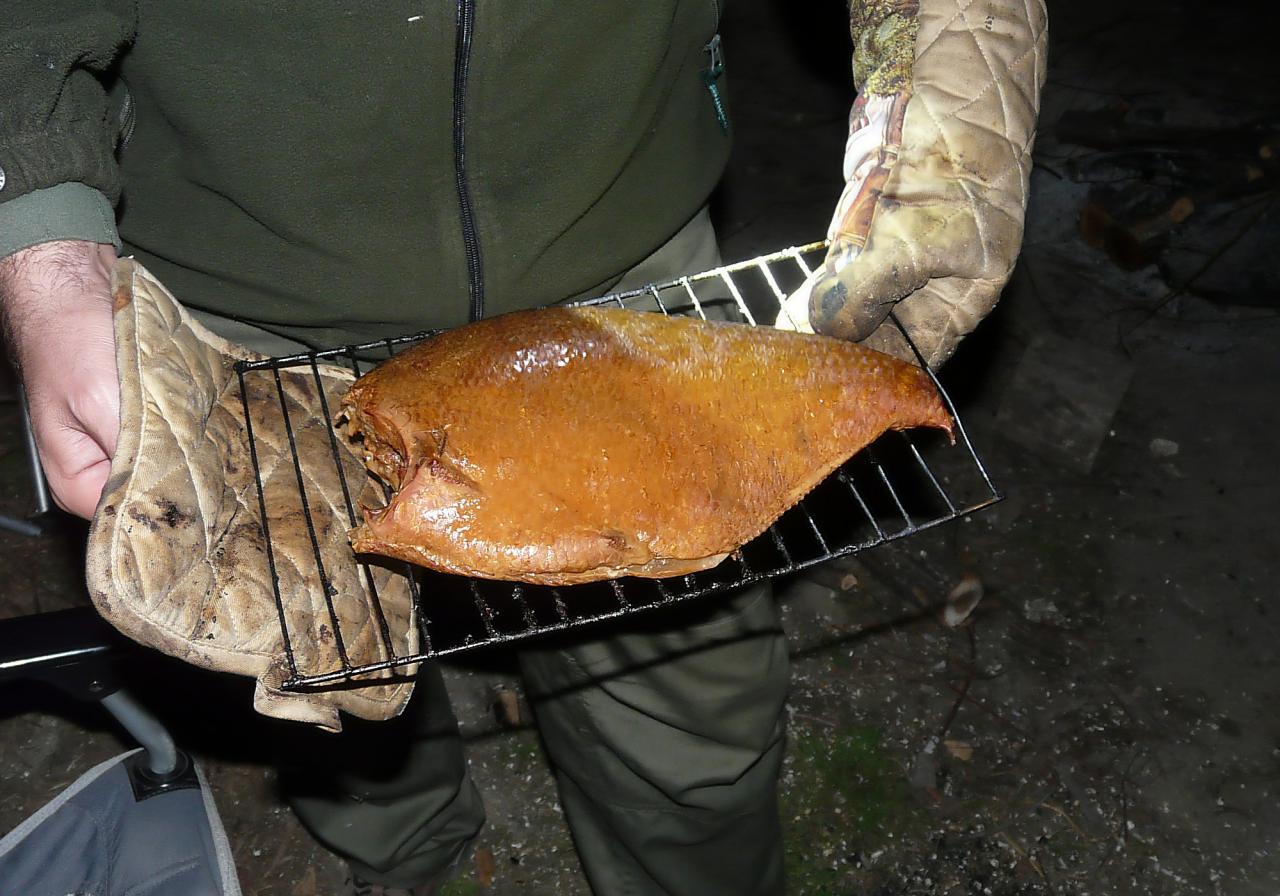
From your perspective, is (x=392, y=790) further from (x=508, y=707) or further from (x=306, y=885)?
(x=508, y=707)

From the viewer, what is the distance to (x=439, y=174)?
1.92 m

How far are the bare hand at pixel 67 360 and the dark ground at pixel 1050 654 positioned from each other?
1989 millimetres

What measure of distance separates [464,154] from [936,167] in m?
→ 0.94

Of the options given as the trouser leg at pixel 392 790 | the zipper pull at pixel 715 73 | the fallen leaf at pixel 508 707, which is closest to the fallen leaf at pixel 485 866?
the trouser leg at pixel 392 790

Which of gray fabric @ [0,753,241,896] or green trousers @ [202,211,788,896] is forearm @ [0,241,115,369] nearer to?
green trousers @ [202,211,788,896]

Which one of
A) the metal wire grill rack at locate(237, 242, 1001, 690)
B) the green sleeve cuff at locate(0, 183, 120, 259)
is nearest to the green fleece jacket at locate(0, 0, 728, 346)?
the green sleeve cuff at locate(0, 183, 120, 259)

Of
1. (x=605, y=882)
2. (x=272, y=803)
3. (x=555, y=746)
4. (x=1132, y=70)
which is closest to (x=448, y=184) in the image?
(x=555, y=746)

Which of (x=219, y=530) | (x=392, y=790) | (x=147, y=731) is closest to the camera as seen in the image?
(x=219, y=530)

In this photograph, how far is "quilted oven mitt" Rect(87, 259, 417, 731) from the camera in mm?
1493

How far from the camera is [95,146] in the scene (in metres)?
1.73

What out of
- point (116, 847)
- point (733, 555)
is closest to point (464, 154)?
point (733, 555)

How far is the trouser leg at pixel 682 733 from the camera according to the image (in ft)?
8.14

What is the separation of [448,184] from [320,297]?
392 mm

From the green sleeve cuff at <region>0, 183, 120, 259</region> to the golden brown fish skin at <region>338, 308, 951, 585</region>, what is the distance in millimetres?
555
